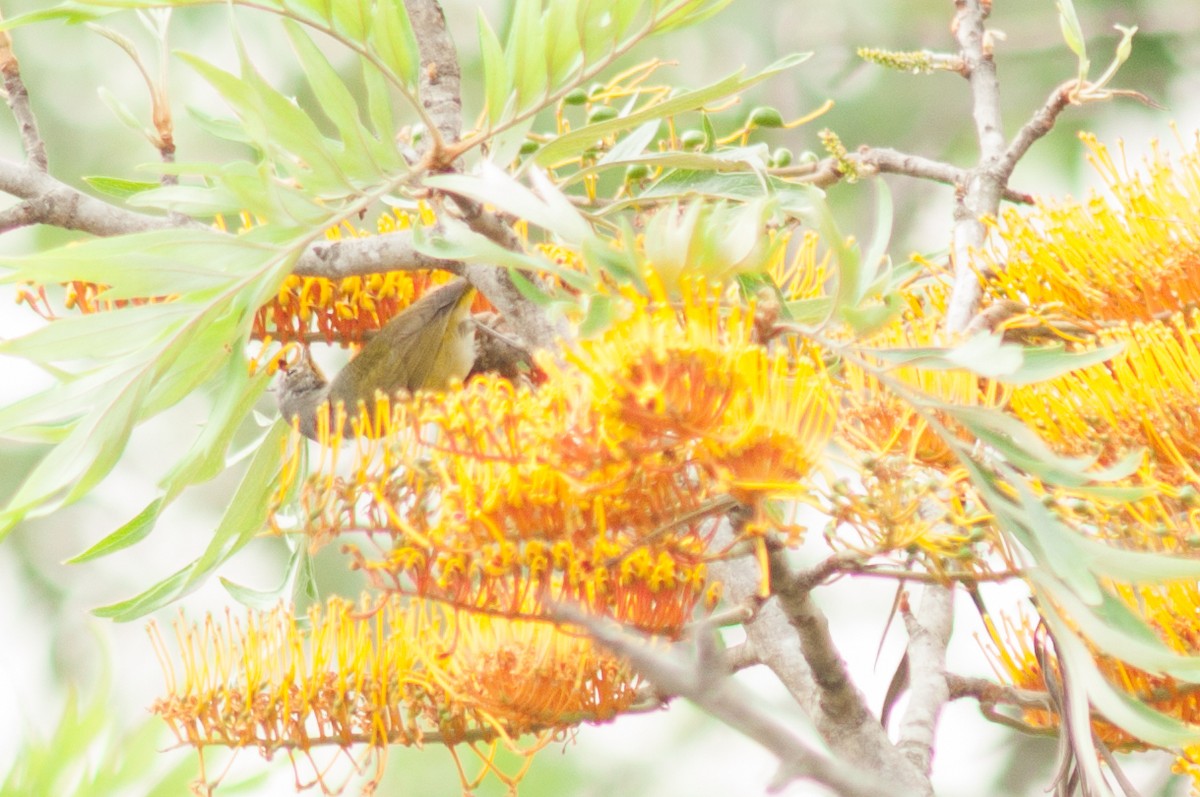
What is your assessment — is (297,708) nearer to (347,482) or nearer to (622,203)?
(347,482)

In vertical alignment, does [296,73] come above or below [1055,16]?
below

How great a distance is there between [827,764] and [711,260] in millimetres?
260

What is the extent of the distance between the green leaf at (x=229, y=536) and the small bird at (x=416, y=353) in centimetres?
6

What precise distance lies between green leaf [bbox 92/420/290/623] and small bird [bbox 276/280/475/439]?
0.18 ft

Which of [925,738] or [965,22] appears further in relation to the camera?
[965,22]

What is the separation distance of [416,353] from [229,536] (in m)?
0.19

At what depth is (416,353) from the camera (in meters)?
0.92

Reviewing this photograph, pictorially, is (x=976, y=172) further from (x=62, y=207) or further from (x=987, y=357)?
(x=62, y=207)

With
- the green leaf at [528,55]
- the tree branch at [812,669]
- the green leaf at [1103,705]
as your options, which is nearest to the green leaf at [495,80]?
the green leaf at [528,55]

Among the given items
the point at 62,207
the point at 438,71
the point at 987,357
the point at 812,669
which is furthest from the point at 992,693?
the point at 62,207

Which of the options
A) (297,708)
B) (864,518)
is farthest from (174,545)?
(864,518)

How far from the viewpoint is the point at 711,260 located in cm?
57

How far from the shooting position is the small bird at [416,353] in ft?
2.97

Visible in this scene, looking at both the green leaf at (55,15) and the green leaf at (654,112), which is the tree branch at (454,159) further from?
the green leaf at (55,15)
